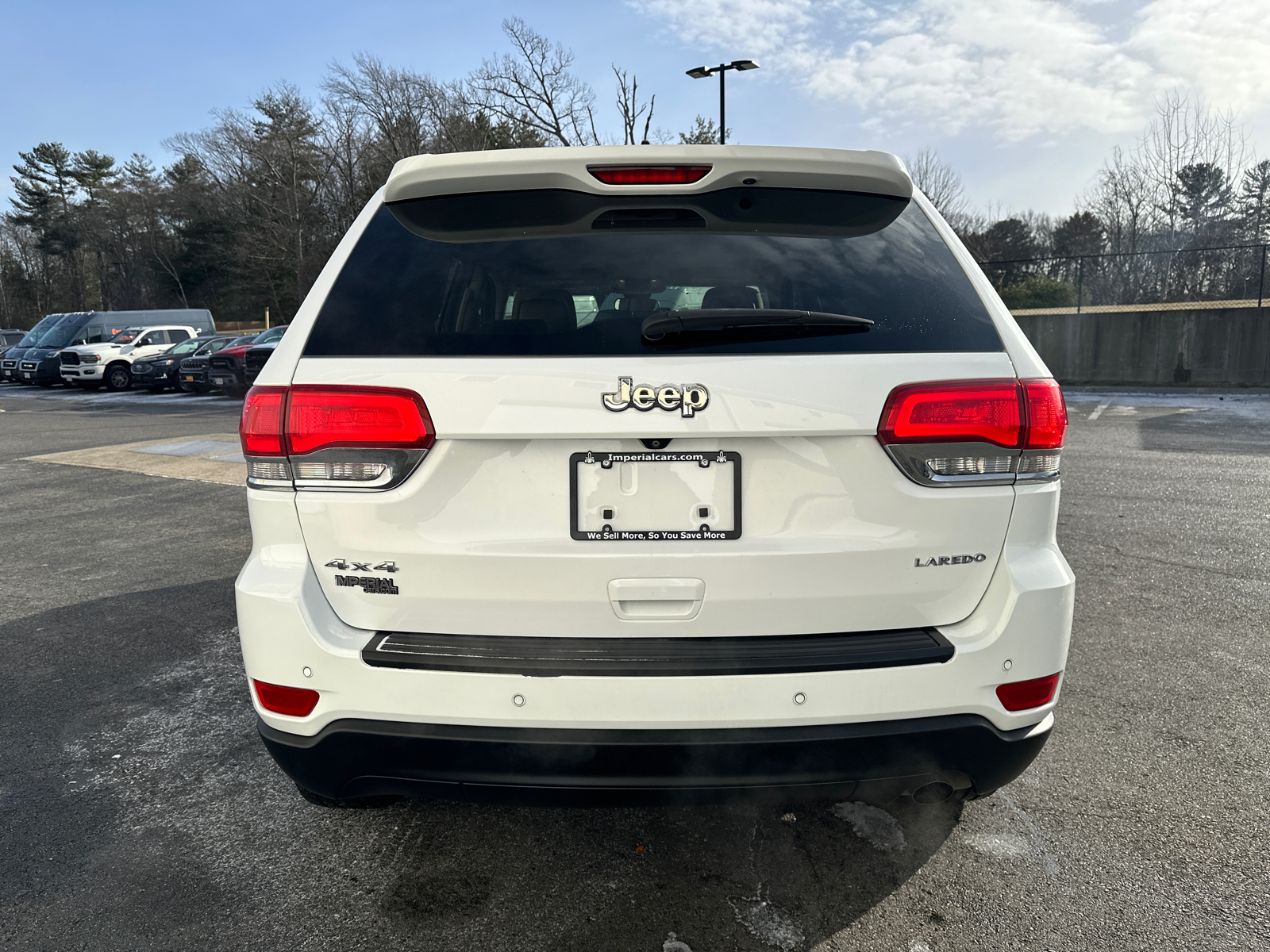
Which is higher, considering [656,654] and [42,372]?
[656,654]

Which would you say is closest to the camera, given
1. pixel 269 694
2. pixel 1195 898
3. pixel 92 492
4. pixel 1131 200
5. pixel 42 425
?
pixel 269 694

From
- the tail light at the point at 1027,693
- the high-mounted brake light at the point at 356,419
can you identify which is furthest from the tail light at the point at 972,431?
the high-mounted brake light at the point at 356,419

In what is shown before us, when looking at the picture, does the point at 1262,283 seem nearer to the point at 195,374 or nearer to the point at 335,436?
the point at 335,436

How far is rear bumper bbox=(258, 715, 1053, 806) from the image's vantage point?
192 cm

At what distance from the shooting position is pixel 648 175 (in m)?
2.10

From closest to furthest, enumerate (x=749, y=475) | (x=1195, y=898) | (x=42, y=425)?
(x=749, y=475) < (x=1195, y=898) < (x=42, y=425)

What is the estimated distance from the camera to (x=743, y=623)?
1948mm

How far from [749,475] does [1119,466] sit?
8399mm

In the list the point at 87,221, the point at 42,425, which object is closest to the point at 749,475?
the point at 42,425

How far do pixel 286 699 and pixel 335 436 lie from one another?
0.65 metres

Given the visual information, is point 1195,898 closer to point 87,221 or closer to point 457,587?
point 457,587

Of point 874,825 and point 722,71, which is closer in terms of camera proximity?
point 874,825

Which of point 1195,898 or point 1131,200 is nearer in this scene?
point 1195,898

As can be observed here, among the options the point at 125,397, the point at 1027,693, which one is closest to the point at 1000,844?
the point at 1027,693
